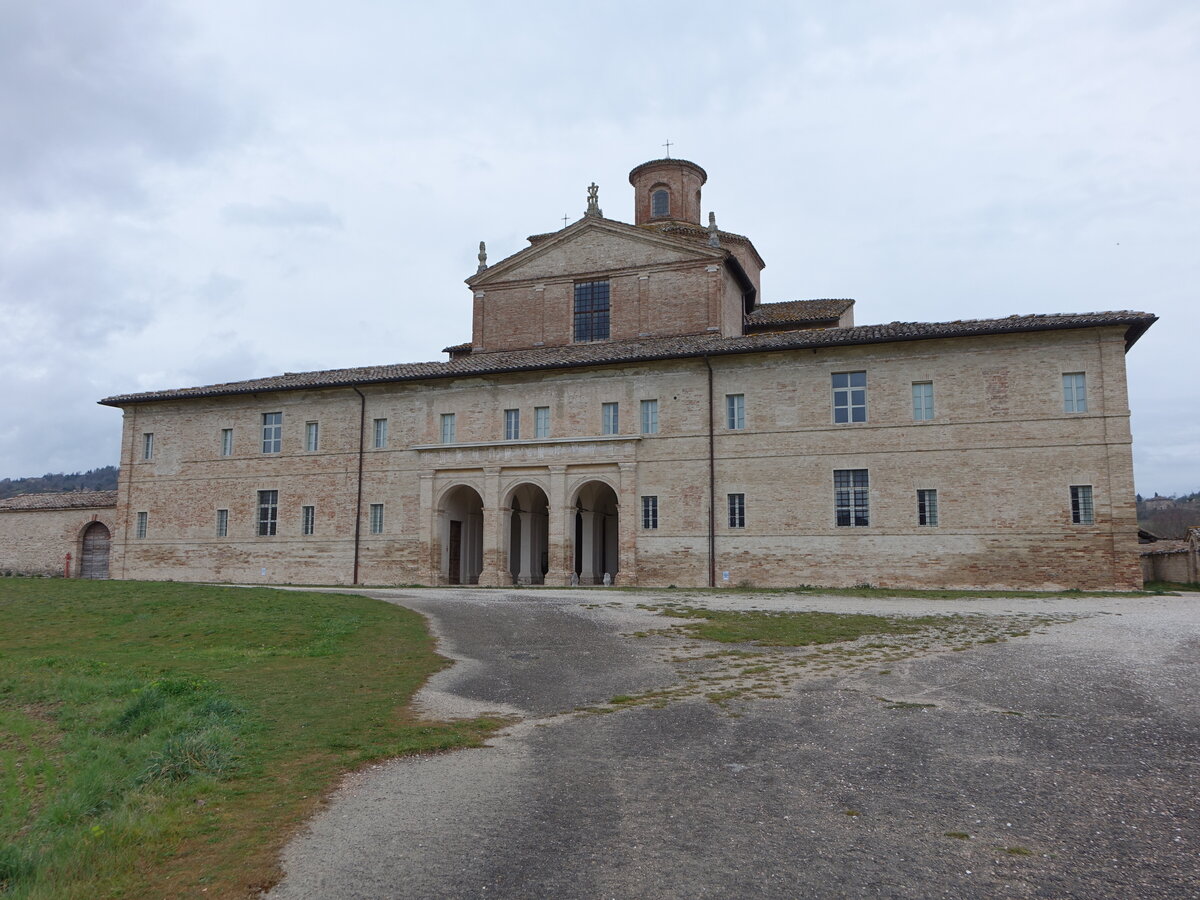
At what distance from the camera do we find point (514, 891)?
4.59 m

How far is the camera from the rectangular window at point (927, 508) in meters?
28.0

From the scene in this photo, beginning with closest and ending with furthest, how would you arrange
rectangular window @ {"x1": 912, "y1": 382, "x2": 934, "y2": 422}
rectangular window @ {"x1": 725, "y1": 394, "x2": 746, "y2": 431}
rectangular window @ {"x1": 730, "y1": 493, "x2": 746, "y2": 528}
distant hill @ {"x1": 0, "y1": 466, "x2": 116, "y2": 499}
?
rectangular window @ {"x1": 912, "y1": 382, "x2": 934, "y2": 422} → rectangular window @ {"x1": 730, "y1": 493, "x2": 746, "y2": 528} → rectangular window @ {"x1": 725, "y1": 394, "x2": 746, "y2": 431} → distant hill @ {"x1": 0, "y1": 466, "x2": 116, "y2": 499}

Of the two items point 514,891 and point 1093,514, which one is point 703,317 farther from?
point 514,891

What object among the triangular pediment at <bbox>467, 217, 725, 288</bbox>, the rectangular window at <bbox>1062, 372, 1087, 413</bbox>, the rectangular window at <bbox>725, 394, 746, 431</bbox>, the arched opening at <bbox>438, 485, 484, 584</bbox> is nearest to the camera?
the rectangular window at <bbox>1062, 372, 1087, 413</bbox>

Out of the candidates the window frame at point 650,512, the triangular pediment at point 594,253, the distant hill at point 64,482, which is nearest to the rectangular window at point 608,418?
the window frame at point 650,512

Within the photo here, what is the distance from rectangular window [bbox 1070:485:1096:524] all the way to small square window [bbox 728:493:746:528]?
10.0 meters

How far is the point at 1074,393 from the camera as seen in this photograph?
27188 millimetres

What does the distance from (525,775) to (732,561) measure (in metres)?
23.8

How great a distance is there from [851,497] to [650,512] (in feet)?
22.8

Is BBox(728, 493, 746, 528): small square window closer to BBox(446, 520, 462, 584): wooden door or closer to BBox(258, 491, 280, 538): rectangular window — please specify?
BBox(446, 520, 462, 584): wooden door

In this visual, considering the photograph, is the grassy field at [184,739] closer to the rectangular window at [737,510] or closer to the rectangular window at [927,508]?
the rectangular window at [737,510]

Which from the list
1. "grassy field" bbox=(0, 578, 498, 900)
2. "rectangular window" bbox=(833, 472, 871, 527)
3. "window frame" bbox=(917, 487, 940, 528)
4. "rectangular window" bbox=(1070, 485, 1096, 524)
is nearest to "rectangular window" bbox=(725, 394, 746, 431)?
"rectangular window" bbox=(833, 472, 871, 527)

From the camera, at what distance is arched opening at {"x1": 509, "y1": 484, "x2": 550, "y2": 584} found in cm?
3506

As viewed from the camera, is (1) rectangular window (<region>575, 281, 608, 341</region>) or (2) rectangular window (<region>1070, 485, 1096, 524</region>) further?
(1) rectangular window (<region>575, 281, 608, 341</region>)
